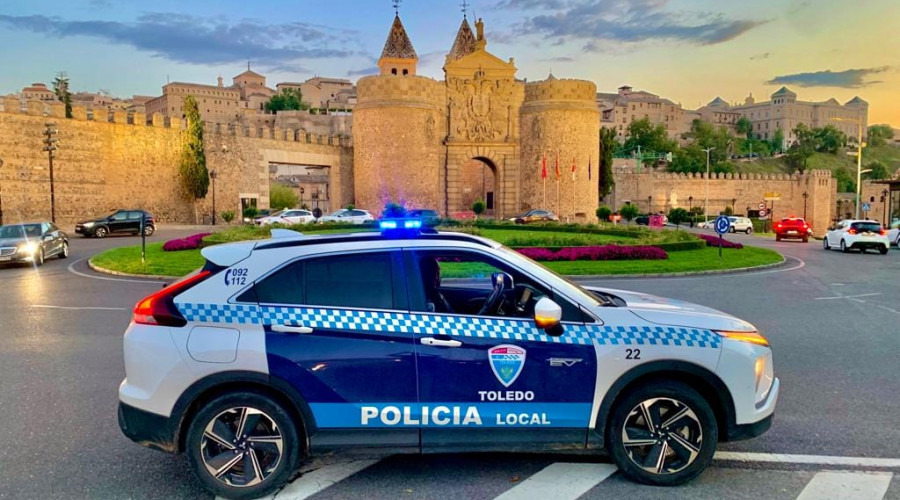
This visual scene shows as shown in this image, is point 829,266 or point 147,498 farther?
point 829,266

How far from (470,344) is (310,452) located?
4.26ft

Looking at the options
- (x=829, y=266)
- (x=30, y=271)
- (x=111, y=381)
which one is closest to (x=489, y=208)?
(x=829, y=266)

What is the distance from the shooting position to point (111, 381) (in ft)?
22.0

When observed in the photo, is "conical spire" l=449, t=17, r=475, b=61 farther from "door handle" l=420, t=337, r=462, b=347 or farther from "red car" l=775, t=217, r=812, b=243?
"door handle" l=420, t=337, r=462, b=347

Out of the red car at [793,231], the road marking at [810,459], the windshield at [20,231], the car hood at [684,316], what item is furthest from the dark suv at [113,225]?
the red car at [793,231]

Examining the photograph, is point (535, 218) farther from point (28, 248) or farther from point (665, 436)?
point (665, 436)

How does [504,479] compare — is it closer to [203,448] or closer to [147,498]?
[203,448]

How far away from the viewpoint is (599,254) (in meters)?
19.4

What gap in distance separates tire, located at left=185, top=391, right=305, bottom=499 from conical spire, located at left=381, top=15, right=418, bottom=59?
7144 centimetres

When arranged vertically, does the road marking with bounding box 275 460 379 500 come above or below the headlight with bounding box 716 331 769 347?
below

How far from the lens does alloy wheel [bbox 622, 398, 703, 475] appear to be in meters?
4.14

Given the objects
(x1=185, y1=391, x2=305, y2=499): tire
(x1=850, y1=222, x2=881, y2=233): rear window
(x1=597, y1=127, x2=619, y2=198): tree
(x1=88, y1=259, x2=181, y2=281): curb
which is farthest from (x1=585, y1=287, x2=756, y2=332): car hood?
(x1=597, y1=127, x2=619, y2=198): tree

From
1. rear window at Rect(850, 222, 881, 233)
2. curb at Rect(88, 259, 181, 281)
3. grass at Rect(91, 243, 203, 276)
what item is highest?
rear window at Rect(850, 222, 881, 233)

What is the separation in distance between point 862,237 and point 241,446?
28623 millimetres
